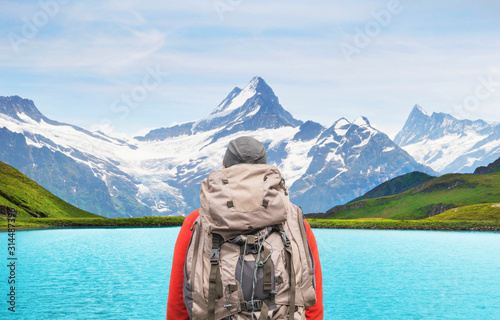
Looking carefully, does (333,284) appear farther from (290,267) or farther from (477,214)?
(477,214)

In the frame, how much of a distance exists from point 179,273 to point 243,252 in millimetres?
1138

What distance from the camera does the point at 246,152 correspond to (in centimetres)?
661

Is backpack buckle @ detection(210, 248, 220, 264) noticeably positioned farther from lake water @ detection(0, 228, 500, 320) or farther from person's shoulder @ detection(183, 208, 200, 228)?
lake water @ detection(0, 228, 500, 320)

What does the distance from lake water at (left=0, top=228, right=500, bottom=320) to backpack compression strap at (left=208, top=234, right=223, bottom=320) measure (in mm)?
30696

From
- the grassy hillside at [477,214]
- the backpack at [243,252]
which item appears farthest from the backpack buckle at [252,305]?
the grassy hillside at [477,214]

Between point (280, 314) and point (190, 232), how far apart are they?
1.73 m

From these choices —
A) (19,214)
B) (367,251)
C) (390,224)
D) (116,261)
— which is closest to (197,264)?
(116,261)

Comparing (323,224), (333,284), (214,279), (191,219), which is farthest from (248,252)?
(323,224)

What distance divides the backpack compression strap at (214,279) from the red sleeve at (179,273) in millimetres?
561

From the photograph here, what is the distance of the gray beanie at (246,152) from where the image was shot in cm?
661

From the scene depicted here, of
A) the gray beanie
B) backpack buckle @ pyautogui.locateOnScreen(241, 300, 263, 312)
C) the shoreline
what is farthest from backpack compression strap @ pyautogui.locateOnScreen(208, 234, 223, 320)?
the shoreline

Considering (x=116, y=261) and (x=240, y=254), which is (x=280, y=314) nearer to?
(x=240, y=254)

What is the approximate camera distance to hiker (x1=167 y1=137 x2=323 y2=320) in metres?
6.16

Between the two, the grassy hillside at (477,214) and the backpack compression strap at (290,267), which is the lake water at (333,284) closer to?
the backpack compression strap at (290,267)
